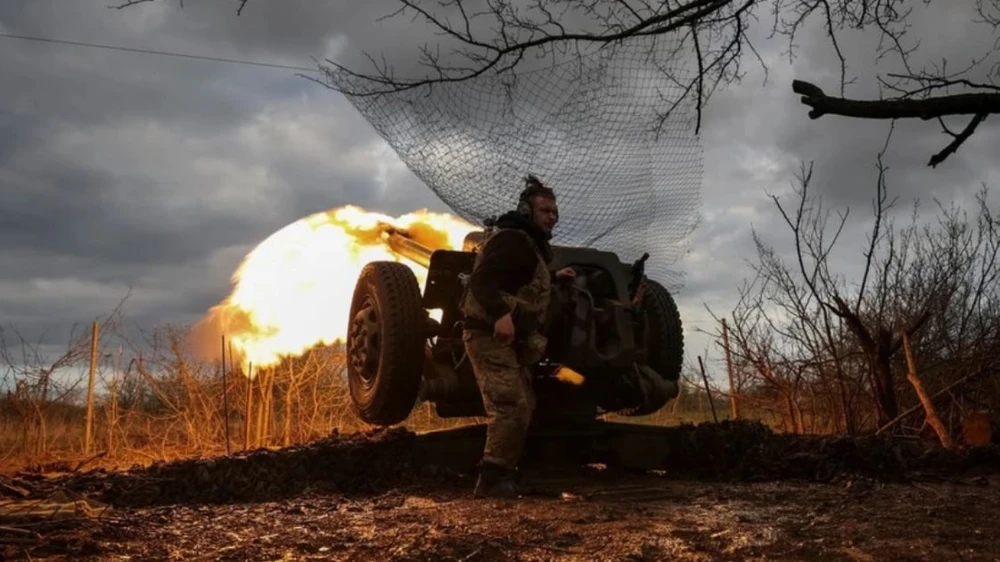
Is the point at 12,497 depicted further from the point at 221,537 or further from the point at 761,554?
the point at 761,554

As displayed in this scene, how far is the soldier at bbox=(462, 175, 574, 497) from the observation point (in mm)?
5859

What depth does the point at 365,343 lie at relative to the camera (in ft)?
23.5

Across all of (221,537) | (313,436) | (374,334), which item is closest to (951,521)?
(221,537)

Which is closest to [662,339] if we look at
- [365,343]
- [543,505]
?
[365,343]

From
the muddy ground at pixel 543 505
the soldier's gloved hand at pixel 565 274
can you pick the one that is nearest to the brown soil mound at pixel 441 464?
the muddy ground at pixel 543 505

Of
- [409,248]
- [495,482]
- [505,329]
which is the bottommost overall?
[495,482]

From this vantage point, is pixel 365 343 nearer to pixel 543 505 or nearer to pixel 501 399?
pixel 501 399

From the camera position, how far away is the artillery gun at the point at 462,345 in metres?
6.47

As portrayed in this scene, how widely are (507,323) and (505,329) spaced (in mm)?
42

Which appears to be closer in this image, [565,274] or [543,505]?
[543,505]

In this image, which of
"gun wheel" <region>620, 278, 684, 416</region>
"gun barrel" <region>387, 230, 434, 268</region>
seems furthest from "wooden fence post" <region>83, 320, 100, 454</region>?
"gun wheel" <region>620, 278, 684, 416</region>

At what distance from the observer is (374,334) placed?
23.3 feet

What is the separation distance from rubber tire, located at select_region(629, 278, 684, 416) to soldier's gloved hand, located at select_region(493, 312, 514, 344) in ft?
7.47

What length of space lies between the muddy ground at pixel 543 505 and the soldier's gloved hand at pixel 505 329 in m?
1.04
